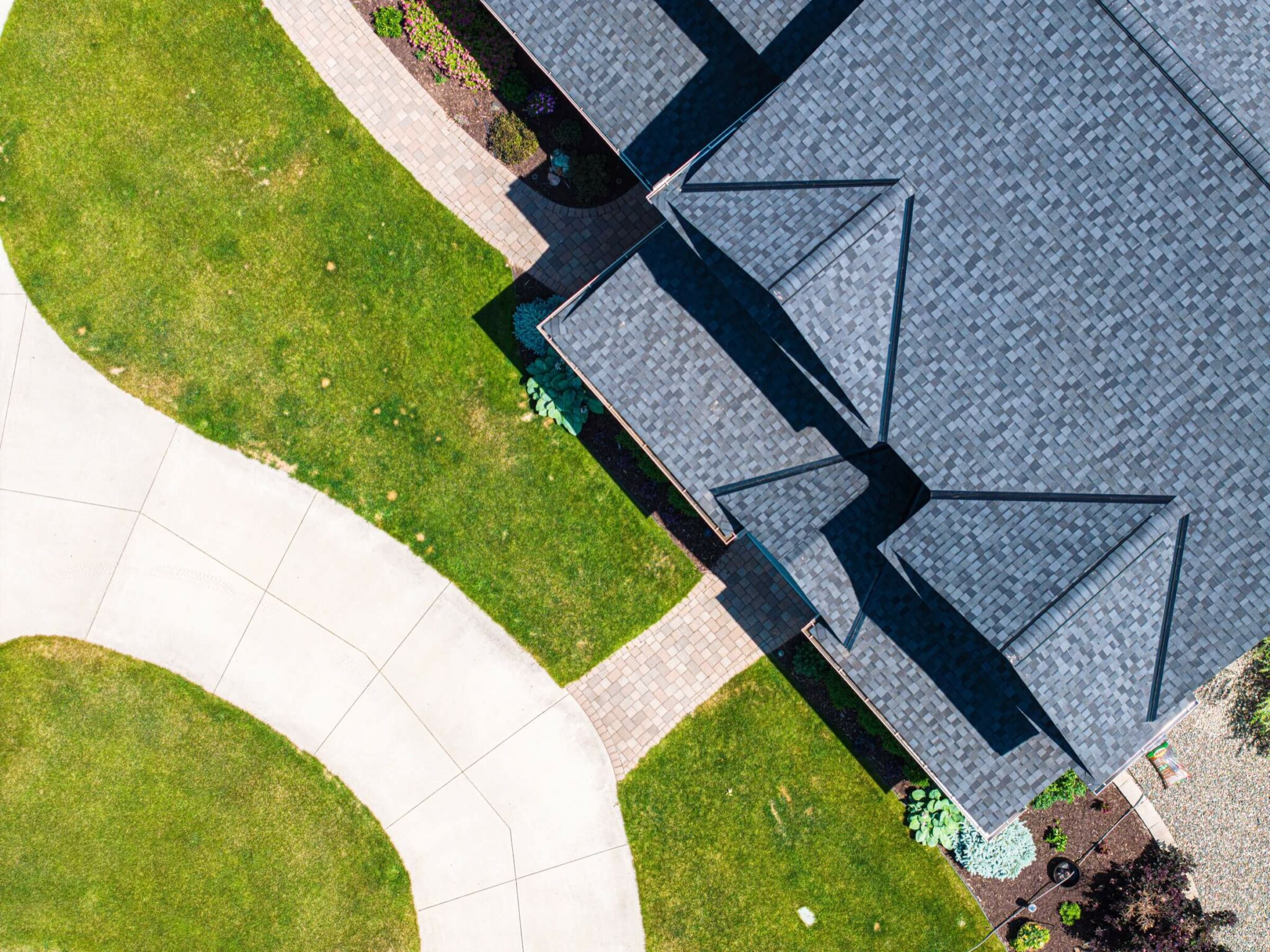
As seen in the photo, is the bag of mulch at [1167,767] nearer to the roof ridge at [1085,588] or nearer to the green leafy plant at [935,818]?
the green leafy plant at [935,818]

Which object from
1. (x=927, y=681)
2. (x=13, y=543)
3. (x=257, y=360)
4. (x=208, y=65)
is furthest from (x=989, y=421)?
(x=13, y=543)

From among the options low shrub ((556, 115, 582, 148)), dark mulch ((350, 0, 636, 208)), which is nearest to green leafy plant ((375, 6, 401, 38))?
dark mulch ((350, 0, 636, 208))

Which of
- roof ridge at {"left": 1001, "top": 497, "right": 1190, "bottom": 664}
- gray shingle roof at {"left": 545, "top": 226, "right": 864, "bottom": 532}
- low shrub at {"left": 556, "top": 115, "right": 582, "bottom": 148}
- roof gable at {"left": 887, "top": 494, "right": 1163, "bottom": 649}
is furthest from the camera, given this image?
low shrub at {"left": 556, "top": 115, "right": 582, "bottom": 148}

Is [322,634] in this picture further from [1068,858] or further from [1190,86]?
[1190,86]

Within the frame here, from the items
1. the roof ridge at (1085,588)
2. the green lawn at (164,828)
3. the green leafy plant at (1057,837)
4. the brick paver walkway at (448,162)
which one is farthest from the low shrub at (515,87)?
the green leafy plant at (1057,837)

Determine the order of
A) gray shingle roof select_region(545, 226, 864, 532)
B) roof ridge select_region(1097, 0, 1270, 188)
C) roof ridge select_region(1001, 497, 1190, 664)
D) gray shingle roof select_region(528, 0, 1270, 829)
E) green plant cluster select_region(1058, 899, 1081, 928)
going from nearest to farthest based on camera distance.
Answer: roof ridge select_region(1097, 0, 1270, 188) < roof ridge select_region(1001, 497, 1190, 664) < gray shingle roof select_region(528, 0, 1270, 829) < gray shingle roof select_region(545, 226, 864, 532) < green plant cluster select_region(1058, 899, 1081, 928)

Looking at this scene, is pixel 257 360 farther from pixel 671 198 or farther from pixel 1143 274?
pixel 1143 274

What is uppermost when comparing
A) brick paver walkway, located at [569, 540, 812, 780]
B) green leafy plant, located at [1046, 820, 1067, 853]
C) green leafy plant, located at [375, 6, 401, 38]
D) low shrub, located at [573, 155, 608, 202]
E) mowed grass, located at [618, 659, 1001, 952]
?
green leafy plant, located at [375, 6, 401, 38]

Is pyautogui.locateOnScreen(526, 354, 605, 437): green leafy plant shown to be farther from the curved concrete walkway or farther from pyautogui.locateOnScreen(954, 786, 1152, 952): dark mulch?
pyautogui.locateOnScreen(954, 786, 1152, 952): dark mulch
